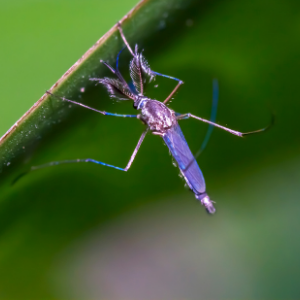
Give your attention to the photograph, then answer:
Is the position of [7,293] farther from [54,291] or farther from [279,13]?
[279,13]

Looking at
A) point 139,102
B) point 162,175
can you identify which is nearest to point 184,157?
point 162,175

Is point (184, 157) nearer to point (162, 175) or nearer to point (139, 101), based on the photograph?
point (162, 175)

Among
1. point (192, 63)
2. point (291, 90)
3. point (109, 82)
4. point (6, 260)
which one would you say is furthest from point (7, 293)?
point (291, 90)

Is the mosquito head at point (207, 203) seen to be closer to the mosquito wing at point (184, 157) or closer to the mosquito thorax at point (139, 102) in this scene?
the mosquito wing at point (184, 157)

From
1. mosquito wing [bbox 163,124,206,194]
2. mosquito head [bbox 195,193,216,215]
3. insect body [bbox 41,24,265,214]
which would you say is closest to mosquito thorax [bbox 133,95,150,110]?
insect body [bbox 41,24,265,214]

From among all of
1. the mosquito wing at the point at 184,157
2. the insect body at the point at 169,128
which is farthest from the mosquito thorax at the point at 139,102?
the mosquito wing at the point at 184,157
